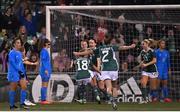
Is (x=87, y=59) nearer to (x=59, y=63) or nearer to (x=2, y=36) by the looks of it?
(x=59, y=63)

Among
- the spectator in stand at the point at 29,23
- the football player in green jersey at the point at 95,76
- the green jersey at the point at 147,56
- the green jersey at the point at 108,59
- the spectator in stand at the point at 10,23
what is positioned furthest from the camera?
the spectator in stand at the point at 29,23

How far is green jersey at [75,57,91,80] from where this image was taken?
1753 centimetres

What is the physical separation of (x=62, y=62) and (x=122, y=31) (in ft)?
7.28

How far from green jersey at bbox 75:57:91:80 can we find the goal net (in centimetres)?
97

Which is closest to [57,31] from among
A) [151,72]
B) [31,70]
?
[31,70]

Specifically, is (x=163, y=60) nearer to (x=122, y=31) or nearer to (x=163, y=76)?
(x=163, y=76)

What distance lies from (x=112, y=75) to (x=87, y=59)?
2491 millimetres

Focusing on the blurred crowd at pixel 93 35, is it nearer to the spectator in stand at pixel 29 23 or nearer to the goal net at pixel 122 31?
the goal net at pixel 122 31

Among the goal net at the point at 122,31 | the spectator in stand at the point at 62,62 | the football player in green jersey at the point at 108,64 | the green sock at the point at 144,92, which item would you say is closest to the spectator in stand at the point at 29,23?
the goal net at the point at 122,31

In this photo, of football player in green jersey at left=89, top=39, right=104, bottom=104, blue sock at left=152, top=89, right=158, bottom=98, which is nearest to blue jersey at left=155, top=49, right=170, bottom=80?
blue sock at left=152, top=89, right=158, bottom=98

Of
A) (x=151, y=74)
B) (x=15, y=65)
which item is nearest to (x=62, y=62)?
(x=151, y=74)

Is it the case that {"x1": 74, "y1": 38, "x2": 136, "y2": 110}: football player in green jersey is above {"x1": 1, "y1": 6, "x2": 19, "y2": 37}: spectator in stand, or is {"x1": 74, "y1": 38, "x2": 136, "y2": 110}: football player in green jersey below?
below

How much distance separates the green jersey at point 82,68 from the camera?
57.5 feet

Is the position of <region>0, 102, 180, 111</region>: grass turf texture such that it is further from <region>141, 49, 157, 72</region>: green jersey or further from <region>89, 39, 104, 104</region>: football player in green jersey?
<region>141, 49, 157, 72</region>: green jersey
